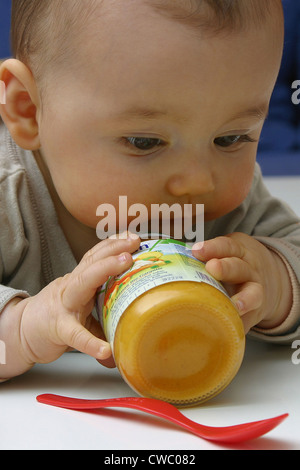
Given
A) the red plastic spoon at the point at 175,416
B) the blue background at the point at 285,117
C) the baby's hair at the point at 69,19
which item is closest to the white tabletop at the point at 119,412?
the red plastic spoon at the point at 175,416

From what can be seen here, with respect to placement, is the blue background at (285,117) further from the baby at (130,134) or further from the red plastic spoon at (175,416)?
the red plastic spoon at (175,416)

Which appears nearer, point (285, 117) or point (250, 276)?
point (250, 276)

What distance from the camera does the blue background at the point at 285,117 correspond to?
245 cm

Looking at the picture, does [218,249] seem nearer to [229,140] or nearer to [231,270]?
[231,270]

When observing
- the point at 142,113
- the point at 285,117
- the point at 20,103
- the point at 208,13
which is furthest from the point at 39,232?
the point at 285,117

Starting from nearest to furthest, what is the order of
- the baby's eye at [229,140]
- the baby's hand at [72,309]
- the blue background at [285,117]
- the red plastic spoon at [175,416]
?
the red plastic spoon at [175,416] → the baby's hand at [72,309] → the baby's eye at [229,140] → the blue background at [285,117]

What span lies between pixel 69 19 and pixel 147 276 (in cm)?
32

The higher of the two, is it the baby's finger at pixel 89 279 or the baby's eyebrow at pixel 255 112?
the baby's eyebrow at pixel 255 112

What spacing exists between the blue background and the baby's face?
5.68 feet

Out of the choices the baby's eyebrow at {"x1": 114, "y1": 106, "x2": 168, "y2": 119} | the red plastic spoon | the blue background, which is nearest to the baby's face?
the baby's eyebrow at {"x1": 114, "y1": 106, "x2": 168, "y2": 119}

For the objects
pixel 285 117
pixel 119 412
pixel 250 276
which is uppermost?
pixel 285 117

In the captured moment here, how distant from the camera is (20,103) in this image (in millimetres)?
884

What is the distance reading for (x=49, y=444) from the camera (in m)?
0.57

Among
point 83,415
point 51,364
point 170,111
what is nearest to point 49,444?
point 83,415
